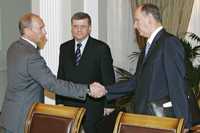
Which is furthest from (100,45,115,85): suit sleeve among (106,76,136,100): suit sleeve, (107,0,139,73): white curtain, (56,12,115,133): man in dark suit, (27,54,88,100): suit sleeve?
(107,0,139,73): white curtain

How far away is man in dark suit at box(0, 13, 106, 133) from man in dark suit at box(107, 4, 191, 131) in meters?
0.79

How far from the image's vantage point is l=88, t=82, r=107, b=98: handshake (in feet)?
14.1

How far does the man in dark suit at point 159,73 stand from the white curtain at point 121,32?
2.82 m

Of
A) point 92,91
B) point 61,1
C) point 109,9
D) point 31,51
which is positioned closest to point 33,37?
point 31,51

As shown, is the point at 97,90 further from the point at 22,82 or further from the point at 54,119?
the point at 54,119

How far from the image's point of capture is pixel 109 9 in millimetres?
6500

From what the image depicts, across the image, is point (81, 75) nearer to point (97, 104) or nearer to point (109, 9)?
point (97, 104)

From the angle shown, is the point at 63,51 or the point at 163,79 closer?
the point at 163,79

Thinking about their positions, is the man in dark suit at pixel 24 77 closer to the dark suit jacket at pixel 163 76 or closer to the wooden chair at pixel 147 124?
the dark suit jacket at pixel 163 76

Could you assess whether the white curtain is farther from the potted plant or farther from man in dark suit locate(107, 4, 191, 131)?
man in dark suit locate(107, 4, 191, 131)

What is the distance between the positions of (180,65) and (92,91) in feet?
3.47

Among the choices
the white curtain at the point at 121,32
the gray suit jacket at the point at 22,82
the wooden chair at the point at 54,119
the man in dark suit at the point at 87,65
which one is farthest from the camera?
the white curtain at the point at 121,32

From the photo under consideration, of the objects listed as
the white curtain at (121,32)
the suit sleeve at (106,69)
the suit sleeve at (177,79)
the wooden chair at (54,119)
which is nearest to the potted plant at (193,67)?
the white curtain at (121,32)

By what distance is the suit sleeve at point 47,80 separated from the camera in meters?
3.79
